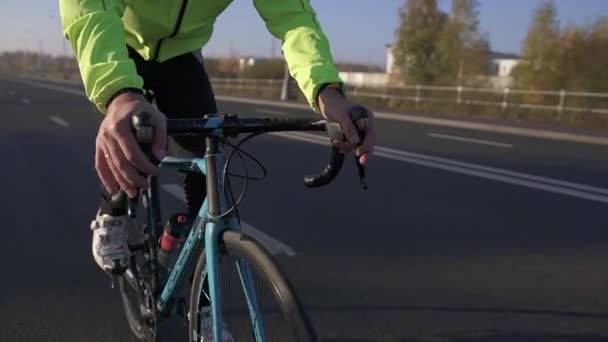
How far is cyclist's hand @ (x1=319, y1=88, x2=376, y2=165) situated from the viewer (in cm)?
157

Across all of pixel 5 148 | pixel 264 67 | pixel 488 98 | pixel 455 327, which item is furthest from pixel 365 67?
pixel 455 327

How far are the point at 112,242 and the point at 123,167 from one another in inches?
55.6

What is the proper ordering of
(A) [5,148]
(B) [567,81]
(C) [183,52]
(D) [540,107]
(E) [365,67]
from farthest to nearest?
(E) [365,67], (B) [567,81], (D) [540,107], (A) [5,148], (C) [183,52]

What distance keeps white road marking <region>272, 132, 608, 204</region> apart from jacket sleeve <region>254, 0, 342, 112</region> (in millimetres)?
5527

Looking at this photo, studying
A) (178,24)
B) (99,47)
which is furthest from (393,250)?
(99,47)

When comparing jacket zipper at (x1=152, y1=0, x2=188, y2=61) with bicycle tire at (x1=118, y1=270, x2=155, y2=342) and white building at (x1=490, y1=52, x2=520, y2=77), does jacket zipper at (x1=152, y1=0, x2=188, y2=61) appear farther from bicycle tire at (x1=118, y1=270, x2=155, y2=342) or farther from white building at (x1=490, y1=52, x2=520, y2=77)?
white building at (x1=490, y1=52, x2=520, y2=77)

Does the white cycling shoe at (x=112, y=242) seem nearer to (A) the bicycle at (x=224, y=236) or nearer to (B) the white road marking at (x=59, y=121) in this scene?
(A) the bicycle at (x=224, y=236)

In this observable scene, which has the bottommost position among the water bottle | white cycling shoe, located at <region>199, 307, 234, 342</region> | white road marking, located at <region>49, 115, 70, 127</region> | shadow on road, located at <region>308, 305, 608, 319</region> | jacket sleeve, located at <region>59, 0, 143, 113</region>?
white road marking, located at <region>49, 115, 70, 127</region>

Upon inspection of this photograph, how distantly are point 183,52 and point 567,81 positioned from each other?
25017 mm

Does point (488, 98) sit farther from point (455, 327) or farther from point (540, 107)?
point (455, 327)

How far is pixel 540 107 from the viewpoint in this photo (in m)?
21.1

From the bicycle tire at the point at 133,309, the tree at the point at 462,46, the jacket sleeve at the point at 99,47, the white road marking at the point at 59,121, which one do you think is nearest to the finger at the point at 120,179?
the jacket sleeve at the point at 99,47

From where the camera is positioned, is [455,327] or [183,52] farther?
[455,327]

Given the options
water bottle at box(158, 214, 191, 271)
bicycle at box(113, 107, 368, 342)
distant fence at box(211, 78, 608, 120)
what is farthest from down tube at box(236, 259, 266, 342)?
distant fence at box(211, 78, 608, 120)
